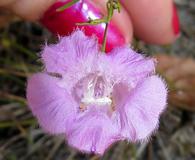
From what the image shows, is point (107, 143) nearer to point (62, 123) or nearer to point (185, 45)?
point (62, 123)

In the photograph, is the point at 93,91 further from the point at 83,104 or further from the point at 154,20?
the point at 154,20

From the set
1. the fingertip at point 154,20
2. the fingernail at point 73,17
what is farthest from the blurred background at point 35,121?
the fingernail at point 73,17

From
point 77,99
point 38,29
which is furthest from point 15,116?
point 77,99

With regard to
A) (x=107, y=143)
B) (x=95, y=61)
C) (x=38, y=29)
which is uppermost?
(x=95, y=61)

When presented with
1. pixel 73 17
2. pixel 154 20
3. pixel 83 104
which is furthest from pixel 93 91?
pixel 154 20

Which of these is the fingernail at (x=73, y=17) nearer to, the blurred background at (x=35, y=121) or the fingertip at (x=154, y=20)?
the fingertip at (x=154, y=20)

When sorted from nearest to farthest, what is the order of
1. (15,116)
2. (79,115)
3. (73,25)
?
(79,115) → (73,25) → (15,116)
